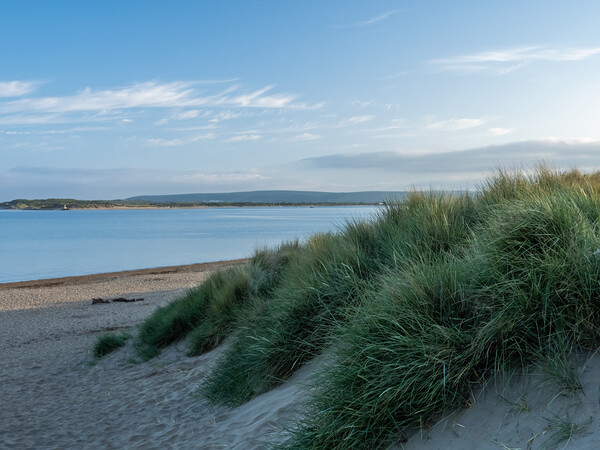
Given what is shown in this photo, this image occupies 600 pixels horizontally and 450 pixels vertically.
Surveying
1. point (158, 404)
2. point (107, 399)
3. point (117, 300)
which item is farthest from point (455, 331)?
point (117, 300)

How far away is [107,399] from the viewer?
24.1 feet

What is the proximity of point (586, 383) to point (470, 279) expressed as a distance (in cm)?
107

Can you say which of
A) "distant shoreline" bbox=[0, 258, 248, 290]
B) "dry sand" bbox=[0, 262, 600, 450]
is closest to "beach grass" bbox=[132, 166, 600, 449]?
"dry sand" bbox=[0, 262, 600, 450]

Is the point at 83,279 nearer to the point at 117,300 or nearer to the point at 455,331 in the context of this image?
the point at 117,300

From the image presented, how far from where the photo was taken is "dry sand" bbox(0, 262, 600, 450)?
9.45ft

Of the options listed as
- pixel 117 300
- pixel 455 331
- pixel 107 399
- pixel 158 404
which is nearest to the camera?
pixel 455 331

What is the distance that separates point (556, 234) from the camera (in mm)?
3896

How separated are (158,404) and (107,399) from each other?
1303 mm

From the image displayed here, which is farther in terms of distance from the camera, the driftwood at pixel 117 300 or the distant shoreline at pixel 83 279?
the distant shoreline at pixel 83 279

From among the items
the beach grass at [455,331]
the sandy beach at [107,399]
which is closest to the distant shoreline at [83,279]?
the sandy beach at [107,399]

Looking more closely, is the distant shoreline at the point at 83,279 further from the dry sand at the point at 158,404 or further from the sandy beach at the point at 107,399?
the sandy beach at the point at 107,399

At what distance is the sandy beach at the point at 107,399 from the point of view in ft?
16.0

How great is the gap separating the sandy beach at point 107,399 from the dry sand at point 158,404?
0.06 feet

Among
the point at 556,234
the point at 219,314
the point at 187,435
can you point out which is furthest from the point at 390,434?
the point at 219,314
